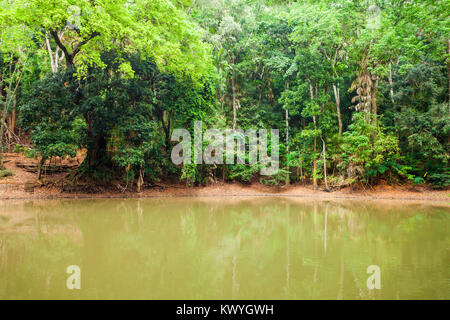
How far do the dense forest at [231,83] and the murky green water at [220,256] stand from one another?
558cm

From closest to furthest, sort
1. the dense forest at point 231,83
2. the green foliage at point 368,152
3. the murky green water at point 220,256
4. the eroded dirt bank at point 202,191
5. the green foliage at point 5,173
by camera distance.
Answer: the murky green water at point 220,256 < the dense forest at point 231,83 < the eroded dirt bank at point 202,191 < the green foliage at point 5,173 < the green foliage at point 368,152

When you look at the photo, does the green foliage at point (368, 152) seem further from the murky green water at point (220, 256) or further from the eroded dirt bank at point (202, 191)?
the murky green water at point (220, 256)

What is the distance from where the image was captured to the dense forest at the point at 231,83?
1198cm

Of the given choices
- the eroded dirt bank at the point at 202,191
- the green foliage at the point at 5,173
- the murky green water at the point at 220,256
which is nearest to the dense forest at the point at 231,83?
the eroded dirt bank at the point at 202,191

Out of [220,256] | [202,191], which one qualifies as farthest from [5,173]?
[220,256]

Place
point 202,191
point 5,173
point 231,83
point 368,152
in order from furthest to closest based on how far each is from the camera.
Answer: point 231,83
point 202,191
point 368,152
point 5,173

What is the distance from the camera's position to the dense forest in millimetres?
11984

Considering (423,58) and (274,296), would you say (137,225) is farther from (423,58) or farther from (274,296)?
(423,58)

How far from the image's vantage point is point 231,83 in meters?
20.0

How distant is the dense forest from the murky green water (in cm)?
558

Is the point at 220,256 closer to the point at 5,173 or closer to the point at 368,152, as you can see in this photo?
the point at 368,152

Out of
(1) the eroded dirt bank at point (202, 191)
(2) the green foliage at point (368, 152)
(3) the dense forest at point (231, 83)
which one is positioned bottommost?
(1) the eroded dirt bank at point (202, 191)

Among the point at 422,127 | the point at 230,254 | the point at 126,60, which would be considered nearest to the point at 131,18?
the point at 126,60

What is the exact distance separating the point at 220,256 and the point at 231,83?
16.8 m
